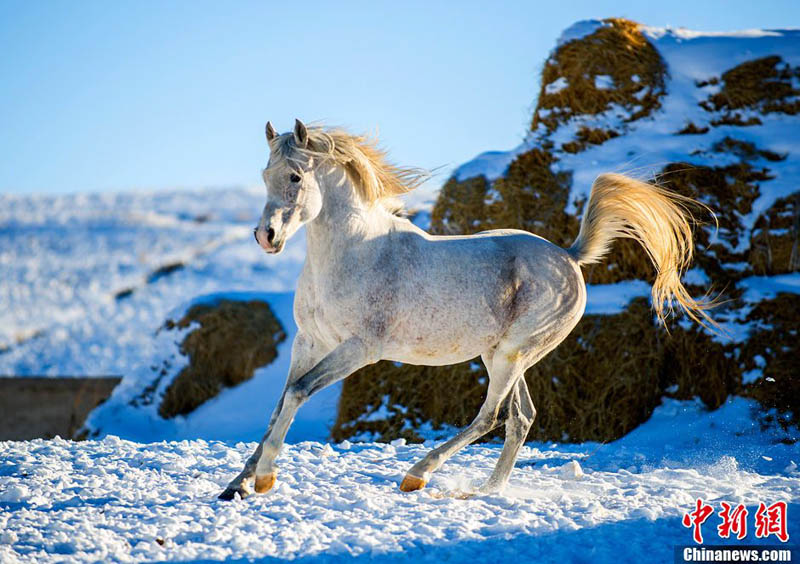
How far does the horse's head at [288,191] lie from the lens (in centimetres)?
373

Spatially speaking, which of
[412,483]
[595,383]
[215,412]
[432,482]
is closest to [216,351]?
[215,412]

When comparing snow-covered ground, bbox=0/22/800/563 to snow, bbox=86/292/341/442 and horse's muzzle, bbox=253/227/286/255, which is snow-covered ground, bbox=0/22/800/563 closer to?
snow, bbox=86/292/341/442

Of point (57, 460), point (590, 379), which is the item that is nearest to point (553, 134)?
point (590, 379)

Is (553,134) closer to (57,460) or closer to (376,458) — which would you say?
(376,458)

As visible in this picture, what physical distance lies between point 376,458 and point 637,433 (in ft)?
7.87

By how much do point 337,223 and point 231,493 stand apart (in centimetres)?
142

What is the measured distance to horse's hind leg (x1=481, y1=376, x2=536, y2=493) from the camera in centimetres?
432

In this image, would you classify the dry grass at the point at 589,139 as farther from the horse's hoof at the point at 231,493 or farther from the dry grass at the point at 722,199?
the horse's hoof at the point at 231,493

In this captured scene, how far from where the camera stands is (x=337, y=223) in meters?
4.03

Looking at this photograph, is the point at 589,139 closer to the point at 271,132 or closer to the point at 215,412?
the point at 271,132

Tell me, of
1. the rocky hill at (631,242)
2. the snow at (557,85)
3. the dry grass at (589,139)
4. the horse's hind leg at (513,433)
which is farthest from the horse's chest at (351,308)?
the snow at (557,85)

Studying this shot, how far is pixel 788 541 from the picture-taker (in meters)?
3.35

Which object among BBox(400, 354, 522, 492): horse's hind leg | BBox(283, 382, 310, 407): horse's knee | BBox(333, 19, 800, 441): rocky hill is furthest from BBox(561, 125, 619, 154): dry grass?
BBox(283, 382, 310, 407): horse's knee

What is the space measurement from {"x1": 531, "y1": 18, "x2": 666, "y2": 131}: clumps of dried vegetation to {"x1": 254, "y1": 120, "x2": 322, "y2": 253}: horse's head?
4.27 metres
